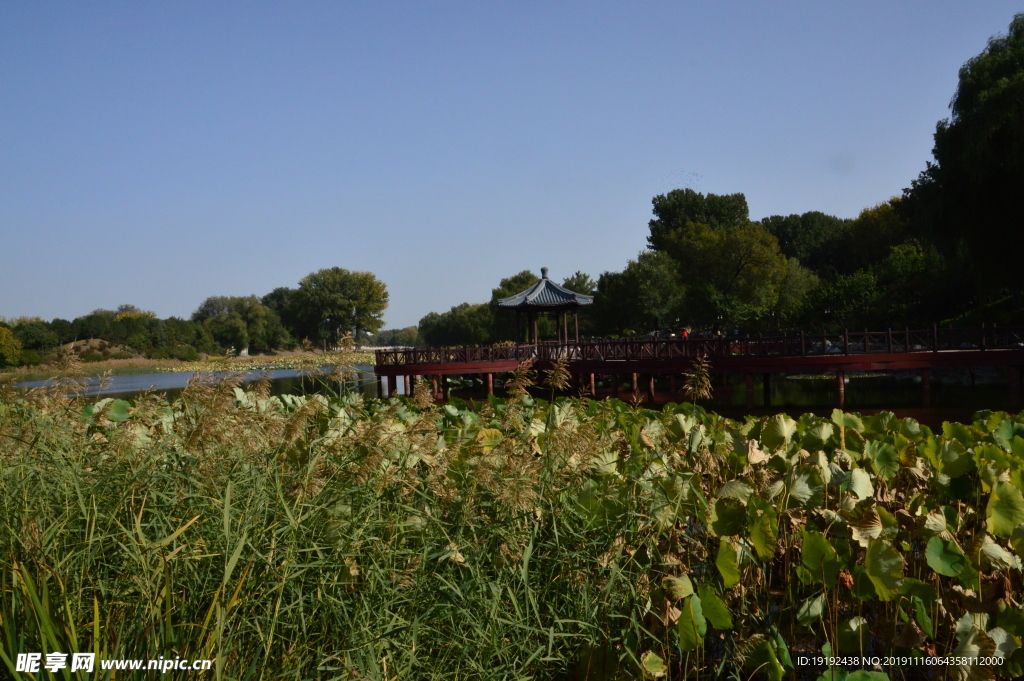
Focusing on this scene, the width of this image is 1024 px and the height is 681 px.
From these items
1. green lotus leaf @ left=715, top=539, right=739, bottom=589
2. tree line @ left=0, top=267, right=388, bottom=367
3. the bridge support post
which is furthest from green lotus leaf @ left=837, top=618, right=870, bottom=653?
tree line @ left=0, top=267, right=388, bottom=367

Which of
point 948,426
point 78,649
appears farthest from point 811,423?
point 78,649

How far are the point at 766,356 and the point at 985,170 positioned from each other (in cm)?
710

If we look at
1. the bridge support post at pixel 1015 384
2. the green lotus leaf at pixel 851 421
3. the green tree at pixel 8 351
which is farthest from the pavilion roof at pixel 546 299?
the green lotus leaf at pixel 851 421

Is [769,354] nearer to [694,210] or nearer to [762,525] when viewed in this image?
[762,525]

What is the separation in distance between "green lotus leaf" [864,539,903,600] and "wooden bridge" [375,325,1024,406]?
16195 mm

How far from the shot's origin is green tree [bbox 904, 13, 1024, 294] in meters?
20.0

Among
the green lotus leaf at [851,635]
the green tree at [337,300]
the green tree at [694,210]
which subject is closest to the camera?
the green lotus leaf at [851,635]

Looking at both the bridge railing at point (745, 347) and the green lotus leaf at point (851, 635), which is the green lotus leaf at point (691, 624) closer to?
the green lotus leaf at point (851, 635)

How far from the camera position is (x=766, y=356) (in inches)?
886

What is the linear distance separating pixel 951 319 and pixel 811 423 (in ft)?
105

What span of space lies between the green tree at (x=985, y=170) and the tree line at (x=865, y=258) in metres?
0.03

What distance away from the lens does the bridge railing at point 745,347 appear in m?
21.3

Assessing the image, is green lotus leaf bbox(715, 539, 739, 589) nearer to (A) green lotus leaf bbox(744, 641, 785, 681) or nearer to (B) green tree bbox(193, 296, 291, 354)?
(A) green lotus leaf bbox(744, 641, 785, 681)

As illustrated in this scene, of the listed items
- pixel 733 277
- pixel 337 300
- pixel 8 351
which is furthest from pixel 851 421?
pixel 337 300
